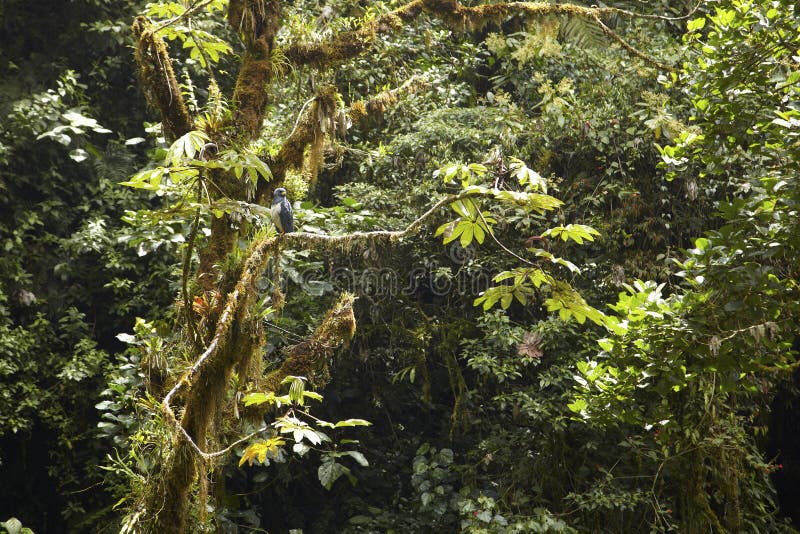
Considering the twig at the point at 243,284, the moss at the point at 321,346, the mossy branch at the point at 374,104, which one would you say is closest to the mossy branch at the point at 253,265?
the twig at the point at 243,284

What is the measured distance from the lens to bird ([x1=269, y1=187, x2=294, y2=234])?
3.08 meters

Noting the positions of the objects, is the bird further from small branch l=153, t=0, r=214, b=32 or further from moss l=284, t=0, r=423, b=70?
small branch l=153, t=0, r=214, b=32

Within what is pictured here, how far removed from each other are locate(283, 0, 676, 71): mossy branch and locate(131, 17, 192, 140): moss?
23.7 inches

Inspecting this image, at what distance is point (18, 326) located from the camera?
4434 millimetres

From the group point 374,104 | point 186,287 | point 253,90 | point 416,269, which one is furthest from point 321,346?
point 416,269

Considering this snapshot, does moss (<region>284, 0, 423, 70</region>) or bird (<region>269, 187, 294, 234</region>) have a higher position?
moss (<region>284, 0, 423, 70</region>)

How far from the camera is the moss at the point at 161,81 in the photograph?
2.62 m

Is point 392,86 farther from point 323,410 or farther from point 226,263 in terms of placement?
point 226,263

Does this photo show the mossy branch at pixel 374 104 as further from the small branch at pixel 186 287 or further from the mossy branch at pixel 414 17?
the small branch at pixel 186 287

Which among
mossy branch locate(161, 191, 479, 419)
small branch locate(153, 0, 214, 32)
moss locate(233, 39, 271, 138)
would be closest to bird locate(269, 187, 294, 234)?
moss locate(233, 39, 271, 138)

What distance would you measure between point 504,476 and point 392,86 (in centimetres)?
270

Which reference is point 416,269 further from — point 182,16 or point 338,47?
point 182,16

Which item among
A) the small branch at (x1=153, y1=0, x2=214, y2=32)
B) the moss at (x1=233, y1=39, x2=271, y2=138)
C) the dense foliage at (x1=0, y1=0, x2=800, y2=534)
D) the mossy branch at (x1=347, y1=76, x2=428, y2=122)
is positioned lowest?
the dense foliage at (x1=0, y1=0, x2=800, y2=534)

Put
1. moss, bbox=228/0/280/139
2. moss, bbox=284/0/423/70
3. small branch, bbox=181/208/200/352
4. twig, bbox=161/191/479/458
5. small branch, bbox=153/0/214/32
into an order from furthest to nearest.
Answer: moss, bbox=284/0/423/70, moss, bbox=228/0/280/139, small branch, bbox=153/0/214/32, small branch, bbox=181/208/200/352, twig, bbox=161/191/479/458
